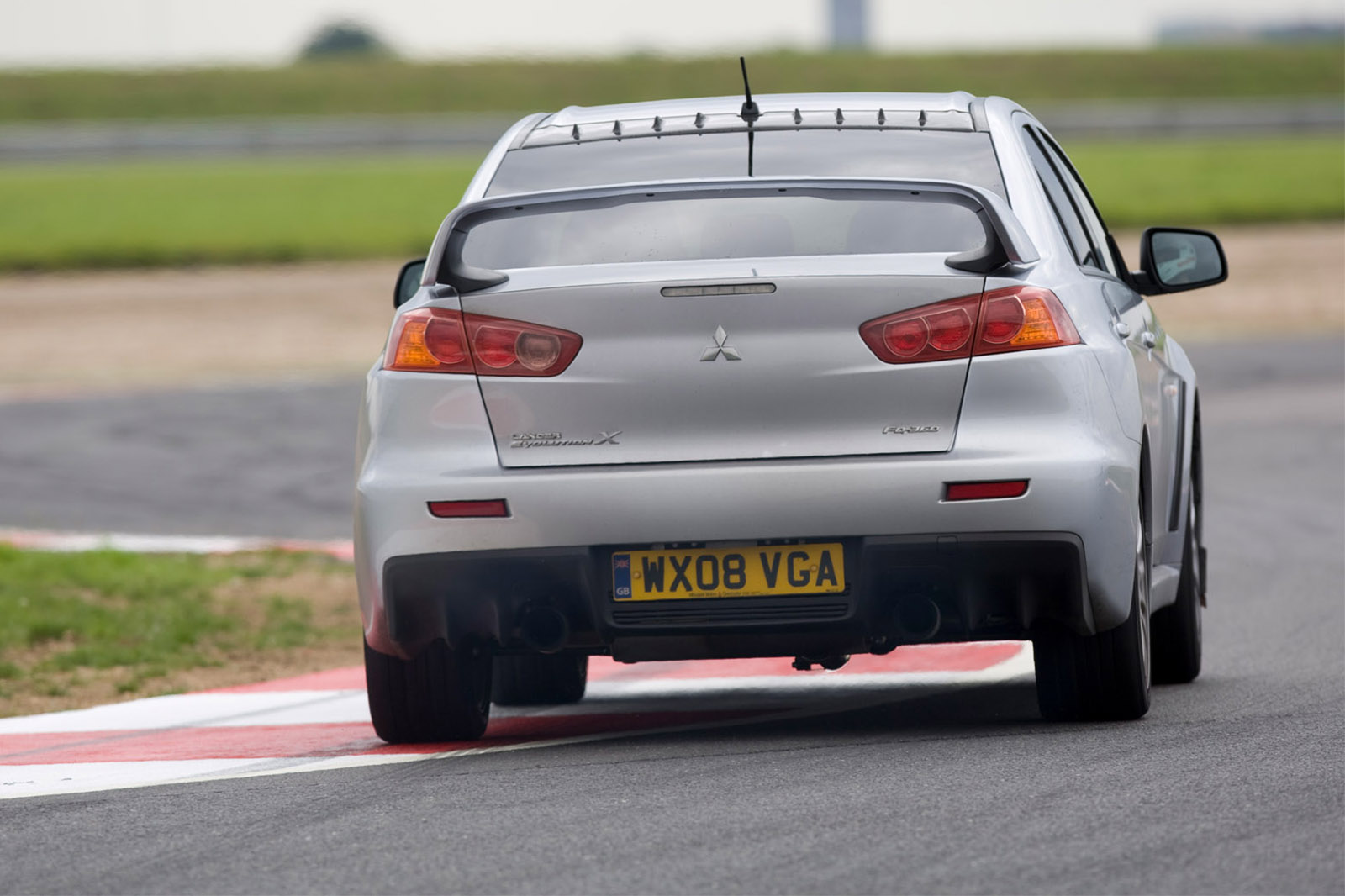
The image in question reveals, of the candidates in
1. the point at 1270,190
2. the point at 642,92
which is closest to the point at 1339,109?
the point at 1270,190

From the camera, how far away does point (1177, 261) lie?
7.55 m

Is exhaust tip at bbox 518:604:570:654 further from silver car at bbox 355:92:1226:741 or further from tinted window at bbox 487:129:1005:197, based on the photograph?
tinted window at bbox 487:129:1005:197

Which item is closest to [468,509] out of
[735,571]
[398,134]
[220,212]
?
[735,571]

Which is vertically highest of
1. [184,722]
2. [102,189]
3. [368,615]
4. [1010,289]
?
[1010,289]

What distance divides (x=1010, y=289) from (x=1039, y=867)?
1836 millimetres

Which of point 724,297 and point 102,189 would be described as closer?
point 724,297

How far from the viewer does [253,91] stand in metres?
66.6

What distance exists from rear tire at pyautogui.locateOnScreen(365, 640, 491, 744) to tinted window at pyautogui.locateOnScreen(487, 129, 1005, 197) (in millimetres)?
1316

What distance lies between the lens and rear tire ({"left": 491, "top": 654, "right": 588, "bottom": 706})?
7.76 metres

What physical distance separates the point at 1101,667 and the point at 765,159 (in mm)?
1696

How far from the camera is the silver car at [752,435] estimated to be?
227 inches

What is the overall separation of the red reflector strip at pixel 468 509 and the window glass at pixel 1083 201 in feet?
7.71

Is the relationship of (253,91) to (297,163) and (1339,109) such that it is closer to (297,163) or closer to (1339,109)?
(297,163)

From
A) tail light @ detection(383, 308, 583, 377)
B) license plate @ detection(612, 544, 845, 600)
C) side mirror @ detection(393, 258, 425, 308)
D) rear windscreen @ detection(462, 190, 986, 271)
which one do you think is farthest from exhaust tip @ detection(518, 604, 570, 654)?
side mirror @ detection(393, 258, 425, 308)
